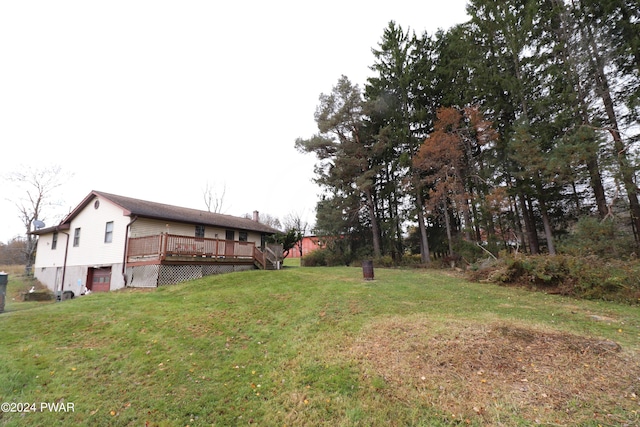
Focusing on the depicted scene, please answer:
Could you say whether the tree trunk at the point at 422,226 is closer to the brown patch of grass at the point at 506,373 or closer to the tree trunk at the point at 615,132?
the tree trunk at the point at 615,132

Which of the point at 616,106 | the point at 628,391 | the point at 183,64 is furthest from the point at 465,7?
the point at 628,391

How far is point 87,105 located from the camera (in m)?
14.1

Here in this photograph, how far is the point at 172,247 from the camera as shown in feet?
41.9

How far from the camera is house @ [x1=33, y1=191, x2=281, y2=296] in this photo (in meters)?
A: 12.8

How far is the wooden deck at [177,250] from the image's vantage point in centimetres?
1252

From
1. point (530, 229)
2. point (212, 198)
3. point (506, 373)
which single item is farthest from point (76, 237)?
point (530, 229)

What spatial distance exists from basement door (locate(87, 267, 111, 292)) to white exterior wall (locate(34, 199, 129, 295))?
29cm

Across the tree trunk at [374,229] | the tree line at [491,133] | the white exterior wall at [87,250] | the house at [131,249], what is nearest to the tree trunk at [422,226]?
the tree line at [491,133]

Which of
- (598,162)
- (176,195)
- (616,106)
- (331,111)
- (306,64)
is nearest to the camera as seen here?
(598,162)

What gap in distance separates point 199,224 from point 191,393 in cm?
1387

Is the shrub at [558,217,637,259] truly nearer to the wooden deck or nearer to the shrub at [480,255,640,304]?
the shrub at [480,255,640,304]

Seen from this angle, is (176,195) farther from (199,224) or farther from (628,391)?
(628,391)

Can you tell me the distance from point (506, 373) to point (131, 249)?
15.6 m

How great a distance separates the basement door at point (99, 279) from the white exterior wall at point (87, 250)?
0.96ft
